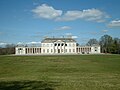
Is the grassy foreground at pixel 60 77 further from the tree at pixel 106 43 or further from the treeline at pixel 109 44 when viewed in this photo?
the tree at pixel 106 43

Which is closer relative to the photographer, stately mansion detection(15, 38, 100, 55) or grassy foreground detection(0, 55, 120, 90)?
grassy foreground detection(0, 55, 120, 90)

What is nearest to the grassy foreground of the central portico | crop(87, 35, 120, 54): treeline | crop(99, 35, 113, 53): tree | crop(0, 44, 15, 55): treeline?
crop(87, 35, 120, 54): treeline

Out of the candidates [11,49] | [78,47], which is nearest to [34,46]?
[11,49]

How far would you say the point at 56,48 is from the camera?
4993 inches

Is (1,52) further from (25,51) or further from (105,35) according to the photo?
(105,35)

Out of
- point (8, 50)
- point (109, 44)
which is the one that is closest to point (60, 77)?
point (109, 44)

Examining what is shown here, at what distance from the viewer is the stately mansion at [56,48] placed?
12631 cm

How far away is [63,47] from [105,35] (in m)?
25.6

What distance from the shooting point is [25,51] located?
12706 centimetres

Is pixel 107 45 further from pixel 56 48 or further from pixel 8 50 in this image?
pixel 8 50

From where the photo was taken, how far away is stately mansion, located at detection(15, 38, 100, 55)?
126312mm

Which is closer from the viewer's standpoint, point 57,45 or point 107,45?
point 107,45

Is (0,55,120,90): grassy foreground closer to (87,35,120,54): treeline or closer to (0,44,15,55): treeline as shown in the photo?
(87,35,120,54): treeline

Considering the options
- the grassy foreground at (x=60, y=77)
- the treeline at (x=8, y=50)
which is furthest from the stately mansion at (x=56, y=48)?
the grassy foreground at (x=60, y=77)
